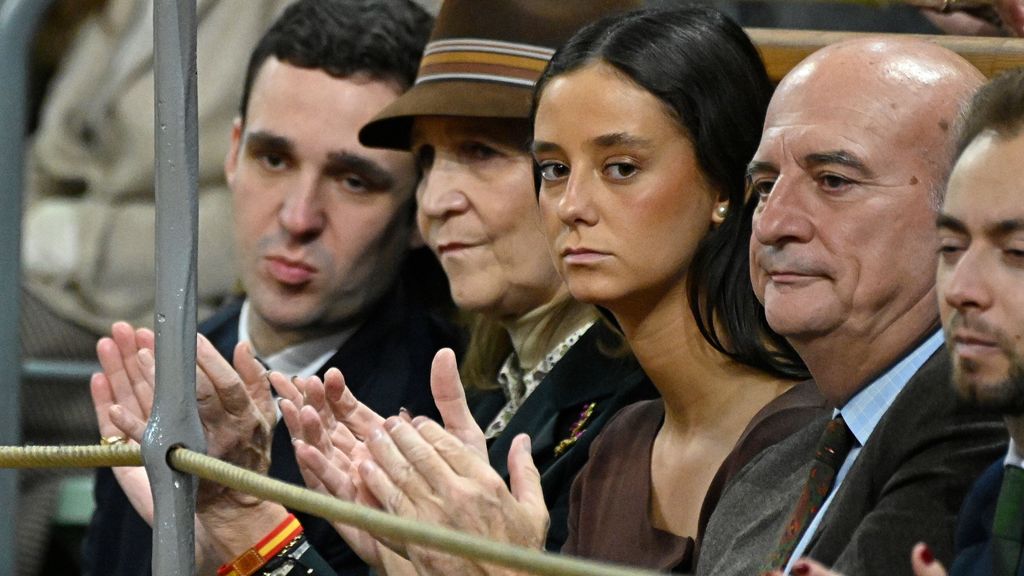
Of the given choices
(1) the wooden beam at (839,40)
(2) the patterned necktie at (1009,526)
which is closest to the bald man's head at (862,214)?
(1) the wooden beam at (839,40)

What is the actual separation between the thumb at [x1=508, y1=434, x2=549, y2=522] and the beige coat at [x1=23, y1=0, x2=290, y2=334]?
1961 mm

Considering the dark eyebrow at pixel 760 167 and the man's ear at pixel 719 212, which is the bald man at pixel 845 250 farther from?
the man's ear at pixel 719 212

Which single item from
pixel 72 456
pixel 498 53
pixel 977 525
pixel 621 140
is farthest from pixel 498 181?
pixel 977 525

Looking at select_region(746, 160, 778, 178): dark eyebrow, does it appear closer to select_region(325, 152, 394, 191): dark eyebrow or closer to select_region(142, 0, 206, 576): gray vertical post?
select_region(142, 0, 206, 576): gray vertical post

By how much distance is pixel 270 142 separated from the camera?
271 centimetres

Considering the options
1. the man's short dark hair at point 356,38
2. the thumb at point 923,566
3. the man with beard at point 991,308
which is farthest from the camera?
the man's short dark hair at point 356,38

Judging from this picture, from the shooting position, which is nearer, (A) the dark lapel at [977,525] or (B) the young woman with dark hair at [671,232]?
(A) the dark lapel at [977,525]

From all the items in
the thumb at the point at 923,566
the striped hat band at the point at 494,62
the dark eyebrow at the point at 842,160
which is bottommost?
the thumb at the point at 923,566

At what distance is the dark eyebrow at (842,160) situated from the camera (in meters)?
1.68

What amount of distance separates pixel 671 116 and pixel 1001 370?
2.27 ft

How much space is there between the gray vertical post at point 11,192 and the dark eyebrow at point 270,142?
1.43 feet

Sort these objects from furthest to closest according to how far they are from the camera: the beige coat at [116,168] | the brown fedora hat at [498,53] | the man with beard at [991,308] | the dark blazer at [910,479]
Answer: the beige coat at [116,168] < the brown fedora hat at [498,53] < the dark blazer at [910,479] < the man with beard at [991,308]

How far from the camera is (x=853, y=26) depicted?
3.21 meters

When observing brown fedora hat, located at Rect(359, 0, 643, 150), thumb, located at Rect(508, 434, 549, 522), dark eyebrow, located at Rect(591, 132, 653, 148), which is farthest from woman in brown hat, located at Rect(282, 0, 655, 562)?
thumb, located at Rect(508, 434, 549, 522)
